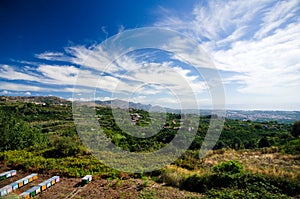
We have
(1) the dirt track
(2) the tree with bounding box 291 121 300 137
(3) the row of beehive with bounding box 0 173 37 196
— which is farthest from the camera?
(2) the tree with bounding box 291 121 300 137

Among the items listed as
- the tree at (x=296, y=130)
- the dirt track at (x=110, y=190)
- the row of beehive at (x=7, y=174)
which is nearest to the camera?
the dirt track at (x=110, y=190)

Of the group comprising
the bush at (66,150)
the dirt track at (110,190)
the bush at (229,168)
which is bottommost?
the dirt track at (110,190)

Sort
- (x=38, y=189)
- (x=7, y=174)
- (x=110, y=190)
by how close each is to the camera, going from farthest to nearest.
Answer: (x=7, y=174) → (x=110, y=190) → (x=38, y=189)

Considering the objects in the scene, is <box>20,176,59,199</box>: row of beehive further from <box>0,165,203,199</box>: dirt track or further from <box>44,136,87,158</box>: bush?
<box>44,136,87,158</box>: bush

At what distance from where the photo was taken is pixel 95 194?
5.37 m

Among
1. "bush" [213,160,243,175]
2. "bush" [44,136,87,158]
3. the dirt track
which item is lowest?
the dirt track

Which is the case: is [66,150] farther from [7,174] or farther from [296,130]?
[296,130]

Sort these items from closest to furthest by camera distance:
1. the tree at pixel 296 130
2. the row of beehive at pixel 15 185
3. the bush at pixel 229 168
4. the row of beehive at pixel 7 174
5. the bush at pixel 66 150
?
the row of beehive at pixel 15 185
the bush at pixel 229 168
the row of beehive at pixel 7 174
the bush at pixel 66 150
the tree at pixel 296 130

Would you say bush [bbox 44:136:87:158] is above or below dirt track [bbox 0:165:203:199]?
above

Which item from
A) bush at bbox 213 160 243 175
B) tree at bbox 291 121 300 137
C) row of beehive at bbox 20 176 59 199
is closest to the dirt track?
row of beehive at bbox 20 176 59 199

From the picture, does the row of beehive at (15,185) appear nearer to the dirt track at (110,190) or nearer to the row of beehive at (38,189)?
the dirt track at (110,190)

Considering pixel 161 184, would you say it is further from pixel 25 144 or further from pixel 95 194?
pixel 25 144

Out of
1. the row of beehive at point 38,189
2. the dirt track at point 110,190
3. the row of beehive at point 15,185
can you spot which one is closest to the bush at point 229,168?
the dirt track at point 110,190

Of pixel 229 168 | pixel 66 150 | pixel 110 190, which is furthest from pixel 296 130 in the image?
pixel 66 150
